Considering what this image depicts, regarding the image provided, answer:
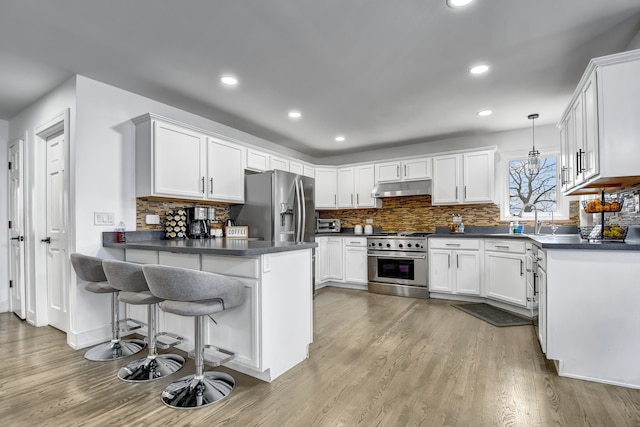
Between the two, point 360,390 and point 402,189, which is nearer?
point 360,390

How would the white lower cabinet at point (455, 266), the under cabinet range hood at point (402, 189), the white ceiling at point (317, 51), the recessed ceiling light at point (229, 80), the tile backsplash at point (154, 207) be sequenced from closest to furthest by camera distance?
the white ceiling at point (317, 51)
the recessed ceiling light at point (229, 80)
the tile backsplash at point (154, 207)
the white lower cabinet at point (455, 266)
the under cabinet range hood at point (402, 189)

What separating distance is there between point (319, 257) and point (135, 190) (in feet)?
9.62

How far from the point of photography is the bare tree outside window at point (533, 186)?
14.9 ft

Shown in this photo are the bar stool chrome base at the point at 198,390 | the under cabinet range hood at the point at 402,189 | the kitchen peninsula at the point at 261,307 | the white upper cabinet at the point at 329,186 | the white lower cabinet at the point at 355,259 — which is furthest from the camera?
the white upper cabinet at the point at 329,186

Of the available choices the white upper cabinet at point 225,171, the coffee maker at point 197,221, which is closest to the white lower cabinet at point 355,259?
the white upper cabinet at point 225,171

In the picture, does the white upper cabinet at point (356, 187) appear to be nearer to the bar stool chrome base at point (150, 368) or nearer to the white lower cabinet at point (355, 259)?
the white lower cabinet at point (355, 259)

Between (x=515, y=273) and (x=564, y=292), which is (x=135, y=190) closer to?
(x=564, y=292)

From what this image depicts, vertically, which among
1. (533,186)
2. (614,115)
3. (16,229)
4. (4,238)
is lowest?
(4,238)

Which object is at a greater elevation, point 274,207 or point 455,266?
point 274,207

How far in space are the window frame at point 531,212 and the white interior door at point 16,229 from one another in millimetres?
6255

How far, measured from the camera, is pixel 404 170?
17.0 ft

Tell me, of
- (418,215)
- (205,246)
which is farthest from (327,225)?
(205,246)

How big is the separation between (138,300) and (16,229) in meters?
2.91

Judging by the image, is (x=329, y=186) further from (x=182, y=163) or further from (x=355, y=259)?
(x=182, y=163)
